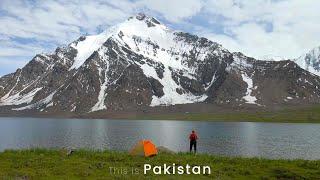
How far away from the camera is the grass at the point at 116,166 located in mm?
32938

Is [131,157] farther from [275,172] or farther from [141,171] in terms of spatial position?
[275,172]

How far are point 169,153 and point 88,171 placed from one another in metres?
13.4

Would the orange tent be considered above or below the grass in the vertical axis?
above

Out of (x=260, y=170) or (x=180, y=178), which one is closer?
(x=180, y=178)

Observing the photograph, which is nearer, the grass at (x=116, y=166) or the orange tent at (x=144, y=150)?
the grass at (x=116, y=166)

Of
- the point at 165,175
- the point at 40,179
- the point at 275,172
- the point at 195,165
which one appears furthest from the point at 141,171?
the point at 275,172

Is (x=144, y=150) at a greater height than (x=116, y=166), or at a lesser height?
greater

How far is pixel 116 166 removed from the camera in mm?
36562

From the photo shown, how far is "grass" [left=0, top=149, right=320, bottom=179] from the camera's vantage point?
32938mm

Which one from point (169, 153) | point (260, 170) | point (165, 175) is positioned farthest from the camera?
point (169, 153)

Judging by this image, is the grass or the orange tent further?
the orange tent

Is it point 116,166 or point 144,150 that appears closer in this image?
point 116,166

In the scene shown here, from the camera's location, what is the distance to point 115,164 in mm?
37500

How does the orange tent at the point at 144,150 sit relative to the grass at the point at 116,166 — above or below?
above
